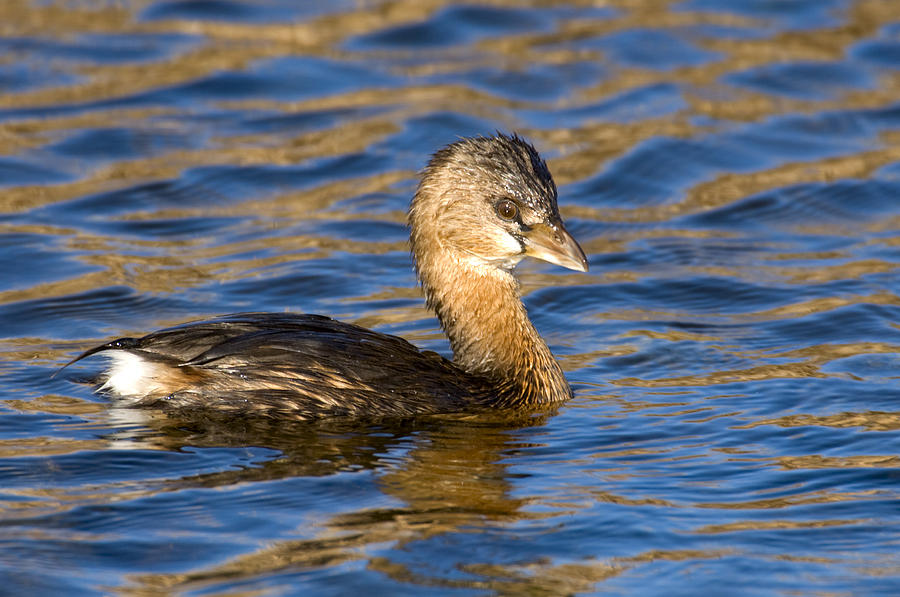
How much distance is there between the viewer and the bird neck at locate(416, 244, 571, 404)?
27.6ft

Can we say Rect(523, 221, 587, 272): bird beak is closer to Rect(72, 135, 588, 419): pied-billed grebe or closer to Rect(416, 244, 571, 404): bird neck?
Rect(72, 135, 588, 419): pied-billed grebe

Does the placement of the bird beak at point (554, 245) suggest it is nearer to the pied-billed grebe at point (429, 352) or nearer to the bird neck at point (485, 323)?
the pied-billed grebe at point (429, 352)

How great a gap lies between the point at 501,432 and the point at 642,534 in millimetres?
1443

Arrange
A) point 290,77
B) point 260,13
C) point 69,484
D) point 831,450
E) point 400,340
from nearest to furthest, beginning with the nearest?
point 69,484, point 831,450, point 400,340, point 290,77, point 260,13

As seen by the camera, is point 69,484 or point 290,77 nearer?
point 69,484

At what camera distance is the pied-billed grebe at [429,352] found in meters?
7.62

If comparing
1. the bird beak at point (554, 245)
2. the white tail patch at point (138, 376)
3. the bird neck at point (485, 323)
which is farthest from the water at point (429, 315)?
the bird beak at point (554, 245)

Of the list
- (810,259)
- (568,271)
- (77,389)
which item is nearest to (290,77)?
(568,271)

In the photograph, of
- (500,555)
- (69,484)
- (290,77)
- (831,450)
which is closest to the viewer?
(500,555)

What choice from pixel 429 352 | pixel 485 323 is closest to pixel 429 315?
pixel 485 323

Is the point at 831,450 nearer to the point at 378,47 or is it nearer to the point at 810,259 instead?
the point at 810,259

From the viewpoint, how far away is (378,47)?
15828 millimetres

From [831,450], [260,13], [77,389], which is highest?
[260,13]

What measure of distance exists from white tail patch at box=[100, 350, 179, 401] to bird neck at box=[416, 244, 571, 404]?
1649 mm
